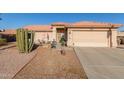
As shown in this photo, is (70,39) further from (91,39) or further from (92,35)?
(92,35)

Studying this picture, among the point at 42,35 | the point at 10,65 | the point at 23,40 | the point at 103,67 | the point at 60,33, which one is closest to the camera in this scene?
the point at 103,67

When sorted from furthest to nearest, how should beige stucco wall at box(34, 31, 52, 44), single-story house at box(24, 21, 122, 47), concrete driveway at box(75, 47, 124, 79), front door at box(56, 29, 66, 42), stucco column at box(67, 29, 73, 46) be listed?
1. beige stucco wall at box(34, 31, 52, 44)
2. front door at box(56, 29, 66, 42)
3. stucco column at box(67, 29, 73, 46)
4. single-story house at box(24, 21, 122, 47)
5. concrete driveway at box(75, 47, 124, 79)

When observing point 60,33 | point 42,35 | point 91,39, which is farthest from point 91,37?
point 42,35

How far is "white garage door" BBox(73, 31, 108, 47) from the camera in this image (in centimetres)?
2388

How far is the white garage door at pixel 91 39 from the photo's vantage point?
23875 mm

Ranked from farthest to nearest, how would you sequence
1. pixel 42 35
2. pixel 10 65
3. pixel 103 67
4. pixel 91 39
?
pixel 42 35 → pixel 91 39 → pixel 10 65 → pixel 103 67

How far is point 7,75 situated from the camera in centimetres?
776

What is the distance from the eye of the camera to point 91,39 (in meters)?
24.0

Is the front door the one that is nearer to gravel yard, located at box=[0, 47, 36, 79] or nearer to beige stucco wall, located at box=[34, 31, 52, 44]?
beige stucco wall, located at box=[34, 31, 52, 44]

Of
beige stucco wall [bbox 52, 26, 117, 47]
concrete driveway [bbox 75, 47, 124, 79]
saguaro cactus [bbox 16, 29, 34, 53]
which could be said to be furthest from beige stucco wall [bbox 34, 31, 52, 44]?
concrete driveway [bbox 75, 47, 124, 79]

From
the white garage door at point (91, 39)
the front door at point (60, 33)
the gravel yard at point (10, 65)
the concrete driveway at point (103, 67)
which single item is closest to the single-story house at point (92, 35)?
the white garage door at point (91, 39)
